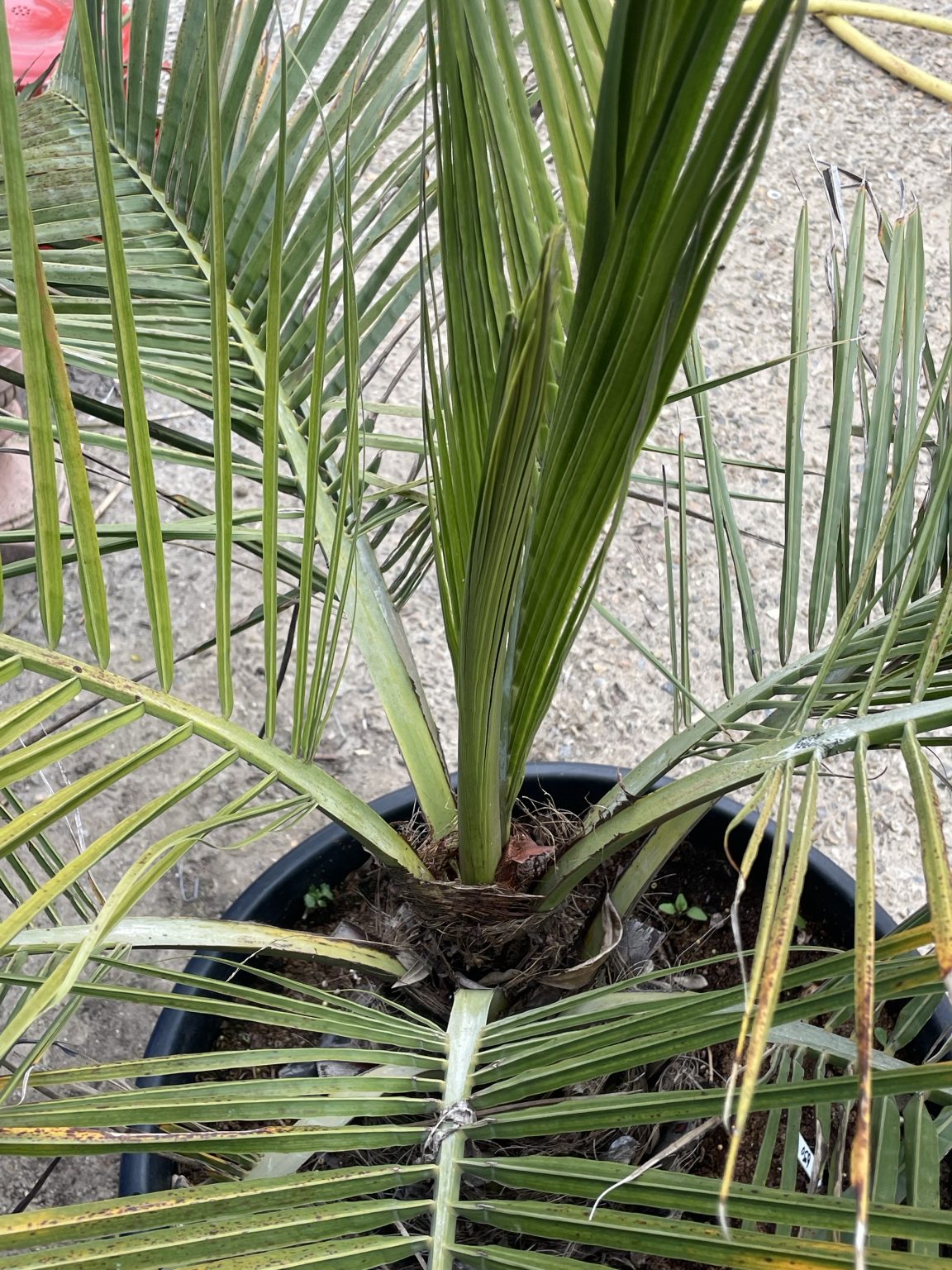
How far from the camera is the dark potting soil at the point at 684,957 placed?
2.04ft

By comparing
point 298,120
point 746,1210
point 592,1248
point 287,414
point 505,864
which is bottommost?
point 592,1248

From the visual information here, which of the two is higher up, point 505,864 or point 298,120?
point 298,120

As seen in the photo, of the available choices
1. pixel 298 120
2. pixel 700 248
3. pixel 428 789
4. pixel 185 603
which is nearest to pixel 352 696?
pixel 185 603

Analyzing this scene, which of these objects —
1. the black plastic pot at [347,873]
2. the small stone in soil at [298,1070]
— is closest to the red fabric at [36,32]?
the black plastic pot at [347,873]

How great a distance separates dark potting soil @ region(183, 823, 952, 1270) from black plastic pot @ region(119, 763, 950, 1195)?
0.06 ft

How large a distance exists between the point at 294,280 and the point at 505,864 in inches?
13.6

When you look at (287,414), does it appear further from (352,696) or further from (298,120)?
(352,696)

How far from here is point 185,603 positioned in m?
1.19

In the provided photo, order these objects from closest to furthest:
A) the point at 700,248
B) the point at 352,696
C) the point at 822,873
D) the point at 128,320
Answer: the point at 700,248 → the point at 128,320 → the point at 822,873 → the point at 352,696

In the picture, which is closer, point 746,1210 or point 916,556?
point 746,1210

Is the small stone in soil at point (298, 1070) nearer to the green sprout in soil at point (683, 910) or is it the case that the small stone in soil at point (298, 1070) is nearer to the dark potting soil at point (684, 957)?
the dark potting soil at point (684, 957)

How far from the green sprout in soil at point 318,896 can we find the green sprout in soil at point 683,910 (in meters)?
0.26

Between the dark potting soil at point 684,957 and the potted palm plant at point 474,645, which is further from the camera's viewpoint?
the dark potting soil at point 684,957

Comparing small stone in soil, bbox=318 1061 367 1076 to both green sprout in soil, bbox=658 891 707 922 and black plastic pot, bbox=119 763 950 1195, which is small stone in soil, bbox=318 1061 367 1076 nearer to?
black plastic pot, bbox=119 763 950 1195
